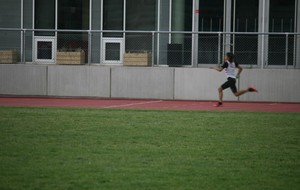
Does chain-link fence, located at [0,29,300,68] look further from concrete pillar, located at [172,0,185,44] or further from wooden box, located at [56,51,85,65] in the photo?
concrete pillar, located at [172,0,185,44]

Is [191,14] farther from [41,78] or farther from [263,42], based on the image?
[41,78]

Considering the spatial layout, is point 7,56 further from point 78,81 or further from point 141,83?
point 141,83

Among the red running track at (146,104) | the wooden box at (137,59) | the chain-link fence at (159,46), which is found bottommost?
the red running track at (146,104)

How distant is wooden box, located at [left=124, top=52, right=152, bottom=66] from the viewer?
2584 centimetres

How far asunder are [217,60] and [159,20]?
3864mm

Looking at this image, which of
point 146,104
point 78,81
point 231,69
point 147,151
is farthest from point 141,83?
point 147,151

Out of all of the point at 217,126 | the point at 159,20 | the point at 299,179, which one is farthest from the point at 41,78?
the point at 299,179

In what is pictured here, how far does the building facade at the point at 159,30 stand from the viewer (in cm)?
2547

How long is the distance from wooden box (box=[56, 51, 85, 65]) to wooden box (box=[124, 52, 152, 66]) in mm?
1820

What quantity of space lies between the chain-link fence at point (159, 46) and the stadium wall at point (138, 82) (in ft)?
1.71

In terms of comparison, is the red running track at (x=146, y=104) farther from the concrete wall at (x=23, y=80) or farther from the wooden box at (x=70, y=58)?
the wooden box at (x=70, y=58)

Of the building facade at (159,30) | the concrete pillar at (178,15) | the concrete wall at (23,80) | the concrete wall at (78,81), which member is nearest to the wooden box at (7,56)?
the concrete wall at (23,80)

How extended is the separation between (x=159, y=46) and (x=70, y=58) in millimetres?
3546

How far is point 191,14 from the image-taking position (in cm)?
2769
